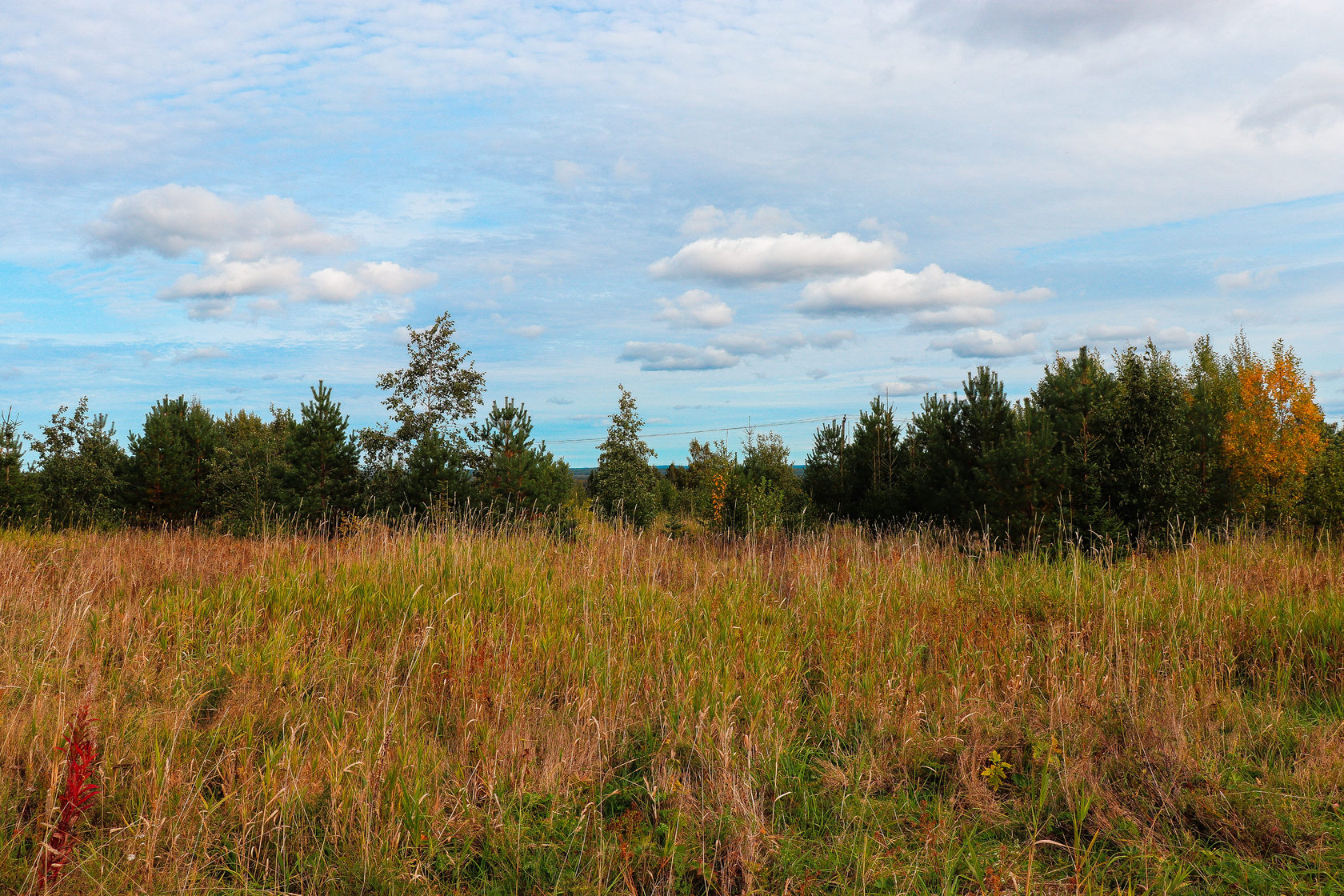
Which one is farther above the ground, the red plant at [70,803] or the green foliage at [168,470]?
the green foliage at [168,470]

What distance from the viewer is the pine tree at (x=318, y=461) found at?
1424 cm

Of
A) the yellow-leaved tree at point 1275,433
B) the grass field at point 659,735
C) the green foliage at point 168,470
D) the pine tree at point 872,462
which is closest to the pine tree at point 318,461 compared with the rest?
the green foliage at point 168,470

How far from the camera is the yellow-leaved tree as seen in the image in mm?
16016

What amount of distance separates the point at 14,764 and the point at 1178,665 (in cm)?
664

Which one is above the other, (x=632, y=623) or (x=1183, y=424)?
(x=1183, y=424)

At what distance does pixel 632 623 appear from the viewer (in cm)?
546

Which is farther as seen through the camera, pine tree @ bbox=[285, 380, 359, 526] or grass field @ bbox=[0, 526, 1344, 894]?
pine tree @ bbox=[285, 380, 359, 526]

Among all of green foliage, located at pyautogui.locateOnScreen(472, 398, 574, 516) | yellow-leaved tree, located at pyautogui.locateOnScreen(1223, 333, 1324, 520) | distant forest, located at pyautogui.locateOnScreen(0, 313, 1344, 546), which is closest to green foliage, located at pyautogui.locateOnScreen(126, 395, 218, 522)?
distant forest, located at pyautogui.locateOnScreen(0, 313, 1344, 546)

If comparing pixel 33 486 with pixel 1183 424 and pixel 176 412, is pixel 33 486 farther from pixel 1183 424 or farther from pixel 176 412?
pixel 1183 424

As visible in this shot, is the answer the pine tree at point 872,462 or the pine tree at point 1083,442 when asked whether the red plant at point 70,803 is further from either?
the pine tree at point 872,462

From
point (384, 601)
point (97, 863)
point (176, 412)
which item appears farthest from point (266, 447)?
point (97, 863)

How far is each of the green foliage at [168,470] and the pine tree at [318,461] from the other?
12.9 feet

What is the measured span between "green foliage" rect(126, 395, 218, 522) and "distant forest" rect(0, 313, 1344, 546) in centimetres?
4

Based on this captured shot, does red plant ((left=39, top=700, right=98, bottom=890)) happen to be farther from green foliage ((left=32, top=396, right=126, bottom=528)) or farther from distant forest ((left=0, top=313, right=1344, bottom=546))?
green foliage ((left=32, top=396, right=126, bottom=528))
